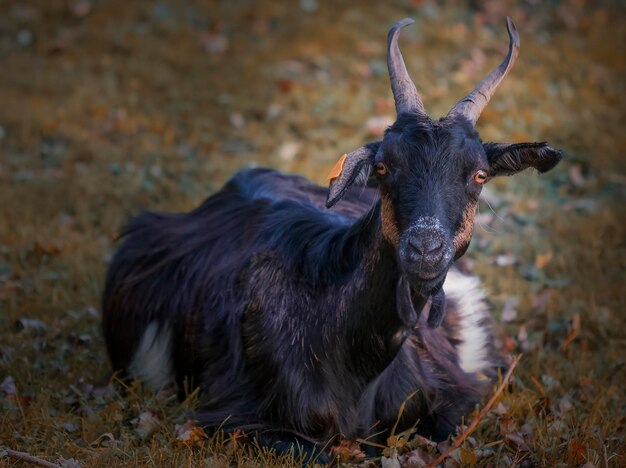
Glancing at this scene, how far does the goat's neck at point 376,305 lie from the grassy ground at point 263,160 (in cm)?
58

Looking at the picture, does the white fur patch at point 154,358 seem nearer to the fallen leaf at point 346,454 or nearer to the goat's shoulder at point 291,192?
the goat's shoulder at point 291,192

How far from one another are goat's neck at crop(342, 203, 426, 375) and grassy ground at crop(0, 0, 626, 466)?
58 centimetres

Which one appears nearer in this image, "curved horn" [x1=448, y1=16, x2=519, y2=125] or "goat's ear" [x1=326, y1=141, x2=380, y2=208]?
"goat's ear" [x1=326, y1=141, x2=380, y2=208]

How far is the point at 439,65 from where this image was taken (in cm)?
1039

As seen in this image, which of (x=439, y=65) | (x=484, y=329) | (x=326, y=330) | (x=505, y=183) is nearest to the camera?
(x=326, y=330)

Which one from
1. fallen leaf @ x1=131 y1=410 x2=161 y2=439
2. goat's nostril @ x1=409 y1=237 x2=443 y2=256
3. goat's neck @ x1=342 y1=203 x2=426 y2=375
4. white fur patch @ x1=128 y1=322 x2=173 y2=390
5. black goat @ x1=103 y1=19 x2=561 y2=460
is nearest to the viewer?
goat's nostril @ x1=409 y1=237 x2=443 y2=256

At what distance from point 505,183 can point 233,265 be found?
3825 mm

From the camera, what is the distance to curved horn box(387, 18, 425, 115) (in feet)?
14.1

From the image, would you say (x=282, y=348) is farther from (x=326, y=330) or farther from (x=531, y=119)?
(x=531, y=119)

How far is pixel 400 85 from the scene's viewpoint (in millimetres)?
4387

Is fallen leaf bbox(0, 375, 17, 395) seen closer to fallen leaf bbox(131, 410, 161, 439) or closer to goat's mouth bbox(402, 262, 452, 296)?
fallen leaf bbox(131, 410, 161, 439)

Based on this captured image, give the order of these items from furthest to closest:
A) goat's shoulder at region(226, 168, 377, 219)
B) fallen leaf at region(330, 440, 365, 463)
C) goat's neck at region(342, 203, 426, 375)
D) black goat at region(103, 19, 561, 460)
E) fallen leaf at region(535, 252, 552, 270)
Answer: fallen leaf at region(535, 252, 552, 270)
goat's shoulder at region(226, 168, 377, 219)
fallen leaf at region(330, 440, 365, 463)
goat's neck at region(342, 203, 426, 375)
black goat at region(103, 19, 561, 460)

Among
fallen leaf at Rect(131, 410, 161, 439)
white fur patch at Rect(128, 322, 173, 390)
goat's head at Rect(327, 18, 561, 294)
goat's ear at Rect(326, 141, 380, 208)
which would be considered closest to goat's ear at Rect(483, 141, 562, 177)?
goat's head at Rect(327, 18, 561, 294)

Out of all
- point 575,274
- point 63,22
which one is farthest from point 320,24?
point 575,274
